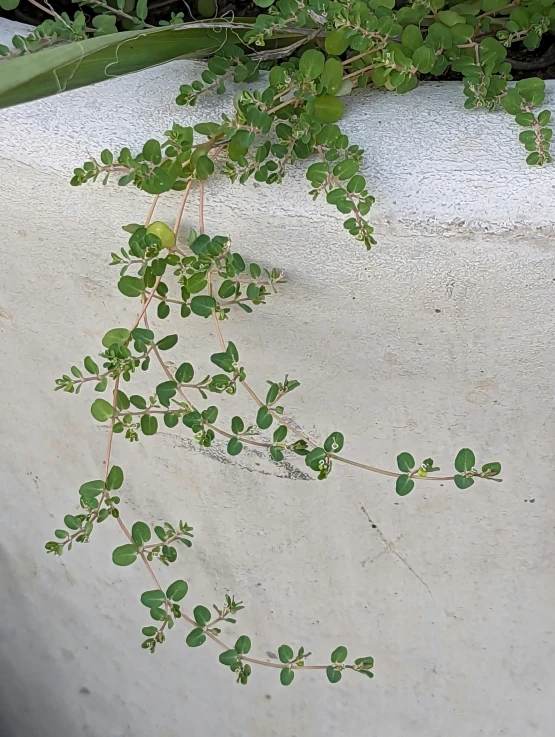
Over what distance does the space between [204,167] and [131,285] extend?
0.38 feet

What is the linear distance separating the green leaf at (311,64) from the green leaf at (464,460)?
0.35 meters

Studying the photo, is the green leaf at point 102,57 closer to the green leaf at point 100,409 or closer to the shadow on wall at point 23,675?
the green leaf at point 100,409

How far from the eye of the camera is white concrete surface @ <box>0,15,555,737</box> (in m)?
0.68

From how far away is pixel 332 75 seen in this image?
0.71 meters

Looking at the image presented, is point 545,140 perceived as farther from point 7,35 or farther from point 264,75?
point 7,35

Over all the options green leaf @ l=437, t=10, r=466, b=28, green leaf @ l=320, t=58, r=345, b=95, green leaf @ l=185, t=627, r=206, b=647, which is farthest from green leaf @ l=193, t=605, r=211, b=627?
green leaf @ l=437, t=10, r=466, b=28

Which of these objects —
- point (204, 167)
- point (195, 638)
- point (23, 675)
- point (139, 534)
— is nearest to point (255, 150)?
point (204, 167)

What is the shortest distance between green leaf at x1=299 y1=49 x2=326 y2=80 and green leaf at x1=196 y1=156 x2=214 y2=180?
115mm

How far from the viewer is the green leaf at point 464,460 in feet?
2.37

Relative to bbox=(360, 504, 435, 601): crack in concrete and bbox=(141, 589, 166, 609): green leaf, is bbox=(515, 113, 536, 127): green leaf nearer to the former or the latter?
bbox=(360, 504, 435, 601): crack in concrete

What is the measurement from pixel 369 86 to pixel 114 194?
26 centimetres

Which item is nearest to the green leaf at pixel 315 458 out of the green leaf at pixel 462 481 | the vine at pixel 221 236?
the vine at pixel 221 236

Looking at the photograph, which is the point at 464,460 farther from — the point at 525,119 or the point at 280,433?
the point at 525,119

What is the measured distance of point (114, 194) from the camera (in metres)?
0.73
